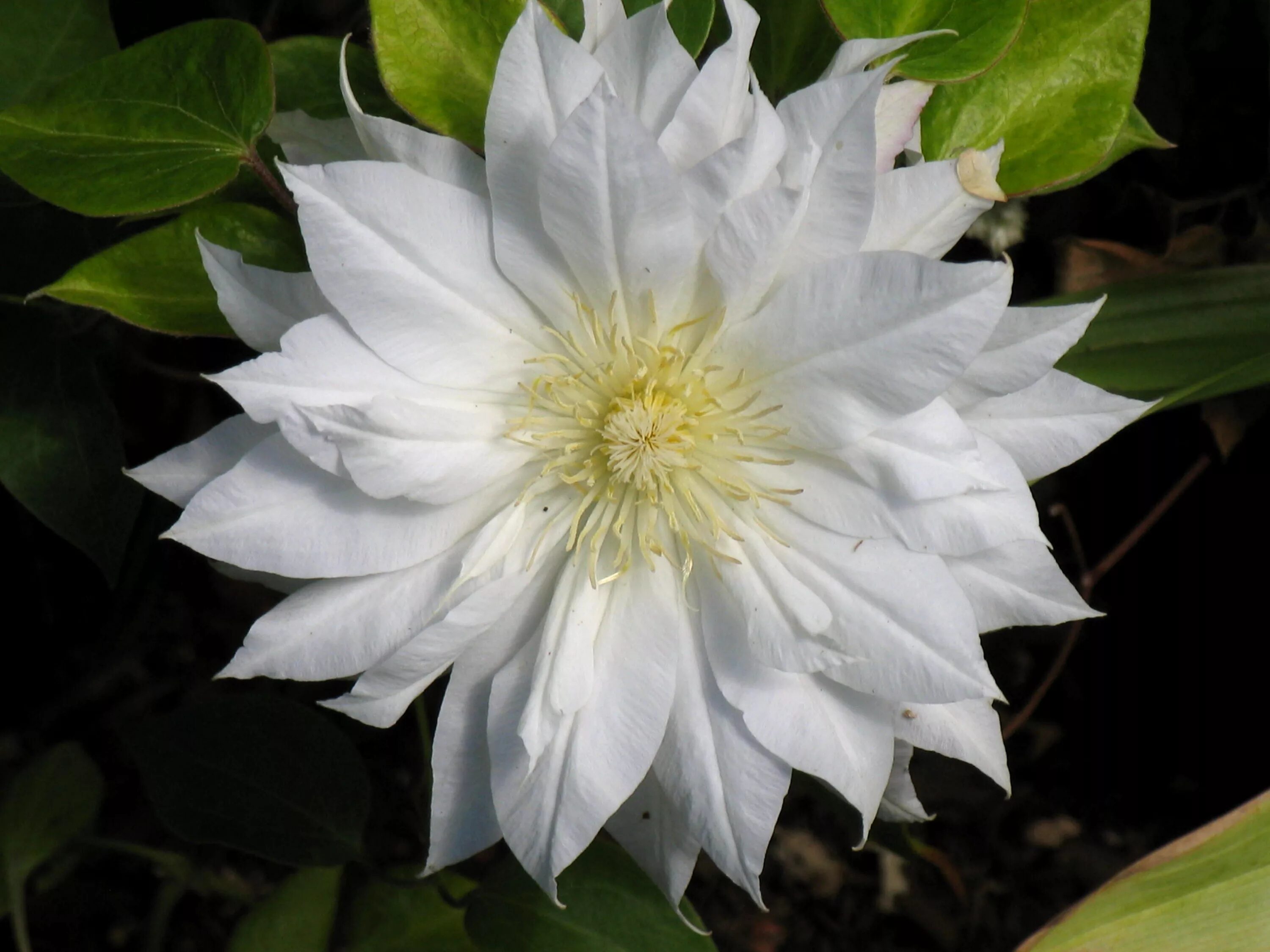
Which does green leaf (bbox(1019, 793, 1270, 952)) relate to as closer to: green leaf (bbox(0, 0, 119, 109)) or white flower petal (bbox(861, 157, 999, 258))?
white flower petal (bbox(861, 157, 999, 258))

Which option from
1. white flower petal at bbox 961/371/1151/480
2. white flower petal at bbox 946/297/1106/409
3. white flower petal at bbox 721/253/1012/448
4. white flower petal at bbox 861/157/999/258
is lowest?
white flower petal at bbox 961/371/1151/480

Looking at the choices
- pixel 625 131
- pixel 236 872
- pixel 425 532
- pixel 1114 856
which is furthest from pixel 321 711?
pixel 1114 856

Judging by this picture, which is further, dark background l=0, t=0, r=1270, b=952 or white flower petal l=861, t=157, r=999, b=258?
dark background l=0, t=0, r=1270, b=952

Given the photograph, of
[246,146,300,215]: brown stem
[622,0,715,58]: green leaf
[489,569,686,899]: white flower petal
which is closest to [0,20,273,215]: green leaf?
[246,146,300,215]: brown stem

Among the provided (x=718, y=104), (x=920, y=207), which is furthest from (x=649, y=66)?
(x=920, y=207)

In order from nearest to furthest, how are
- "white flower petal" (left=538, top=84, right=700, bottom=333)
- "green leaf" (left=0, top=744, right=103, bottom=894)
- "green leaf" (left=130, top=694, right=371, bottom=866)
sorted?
1. "white flower petal" (left=538, top=84, right=700, bottom=333)
2. "green leaf" (left=130, top=694, right=371, bottom=866)
3. "green leaf" (left=0, top=744, right=103, bottom=894)

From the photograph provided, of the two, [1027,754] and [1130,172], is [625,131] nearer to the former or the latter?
[1130,172]

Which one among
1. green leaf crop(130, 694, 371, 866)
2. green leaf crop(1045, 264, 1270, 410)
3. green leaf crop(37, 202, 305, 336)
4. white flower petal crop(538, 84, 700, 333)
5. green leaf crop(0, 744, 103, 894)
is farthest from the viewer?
green leaf crop(0, 744, 103, 894)
